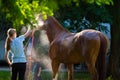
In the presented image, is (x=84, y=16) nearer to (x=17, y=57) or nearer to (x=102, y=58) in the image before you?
(x=102, y=58)

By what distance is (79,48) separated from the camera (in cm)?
1215

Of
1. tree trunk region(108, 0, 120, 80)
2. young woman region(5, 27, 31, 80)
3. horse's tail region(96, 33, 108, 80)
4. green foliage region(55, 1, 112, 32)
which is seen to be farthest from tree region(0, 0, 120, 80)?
green foliage region(55, 1, 112, 32)

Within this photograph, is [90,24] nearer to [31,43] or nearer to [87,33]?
[31,43]

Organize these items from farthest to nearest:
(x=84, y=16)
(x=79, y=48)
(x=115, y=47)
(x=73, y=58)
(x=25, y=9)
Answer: (x=84, y=16) → (x=115, y=47) → (x=73, y=58) → (x=79, y=48) → (x=25, y=9)

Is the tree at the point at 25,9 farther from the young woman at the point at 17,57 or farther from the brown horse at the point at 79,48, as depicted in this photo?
the brown horse at the point at 79,48

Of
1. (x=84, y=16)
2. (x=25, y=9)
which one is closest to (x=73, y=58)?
(x=84, y=16)

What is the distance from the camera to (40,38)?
593 inches

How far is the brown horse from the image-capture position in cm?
1184

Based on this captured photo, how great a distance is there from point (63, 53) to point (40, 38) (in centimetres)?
273

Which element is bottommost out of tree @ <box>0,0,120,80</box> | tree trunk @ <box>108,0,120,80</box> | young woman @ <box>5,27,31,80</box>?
tree trunk @ <box>108,0,120,80</box>

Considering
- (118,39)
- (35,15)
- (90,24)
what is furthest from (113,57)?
(35,15)

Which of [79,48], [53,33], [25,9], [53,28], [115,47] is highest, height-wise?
[25,9]

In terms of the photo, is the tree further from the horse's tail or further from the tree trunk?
the tree trunk

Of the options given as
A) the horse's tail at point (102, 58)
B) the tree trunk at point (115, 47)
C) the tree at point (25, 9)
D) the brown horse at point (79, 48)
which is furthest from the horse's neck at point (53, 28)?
the tree at point (25, 9)
